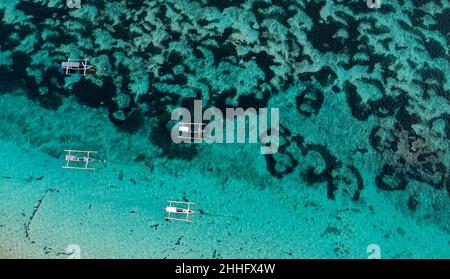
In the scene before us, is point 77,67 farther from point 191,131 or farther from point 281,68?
point 281,68

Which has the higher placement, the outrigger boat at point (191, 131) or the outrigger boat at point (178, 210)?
the outrigger boat at point (191, 131)

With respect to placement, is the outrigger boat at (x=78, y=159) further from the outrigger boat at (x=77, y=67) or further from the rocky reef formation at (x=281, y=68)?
the outrigger boat at (x=77, y=67)

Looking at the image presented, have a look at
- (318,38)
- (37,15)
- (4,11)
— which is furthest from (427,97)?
(4,11)

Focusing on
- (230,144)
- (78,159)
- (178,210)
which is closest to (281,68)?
(230,144)

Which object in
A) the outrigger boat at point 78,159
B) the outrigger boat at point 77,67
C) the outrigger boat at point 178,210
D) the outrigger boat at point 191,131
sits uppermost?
the outrigger boat at point 77,67

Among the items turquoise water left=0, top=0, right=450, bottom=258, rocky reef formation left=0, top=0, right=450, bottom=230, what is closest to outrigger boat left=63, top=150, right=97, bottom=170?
turquoise water left=0, top=0, right=450, bottom=258

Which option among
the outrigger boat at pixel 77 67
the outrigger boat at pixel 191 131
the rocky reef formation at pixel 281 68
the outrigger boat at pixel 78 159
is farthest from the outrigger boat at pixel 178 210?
the outrigger boat at pixel 77 67
